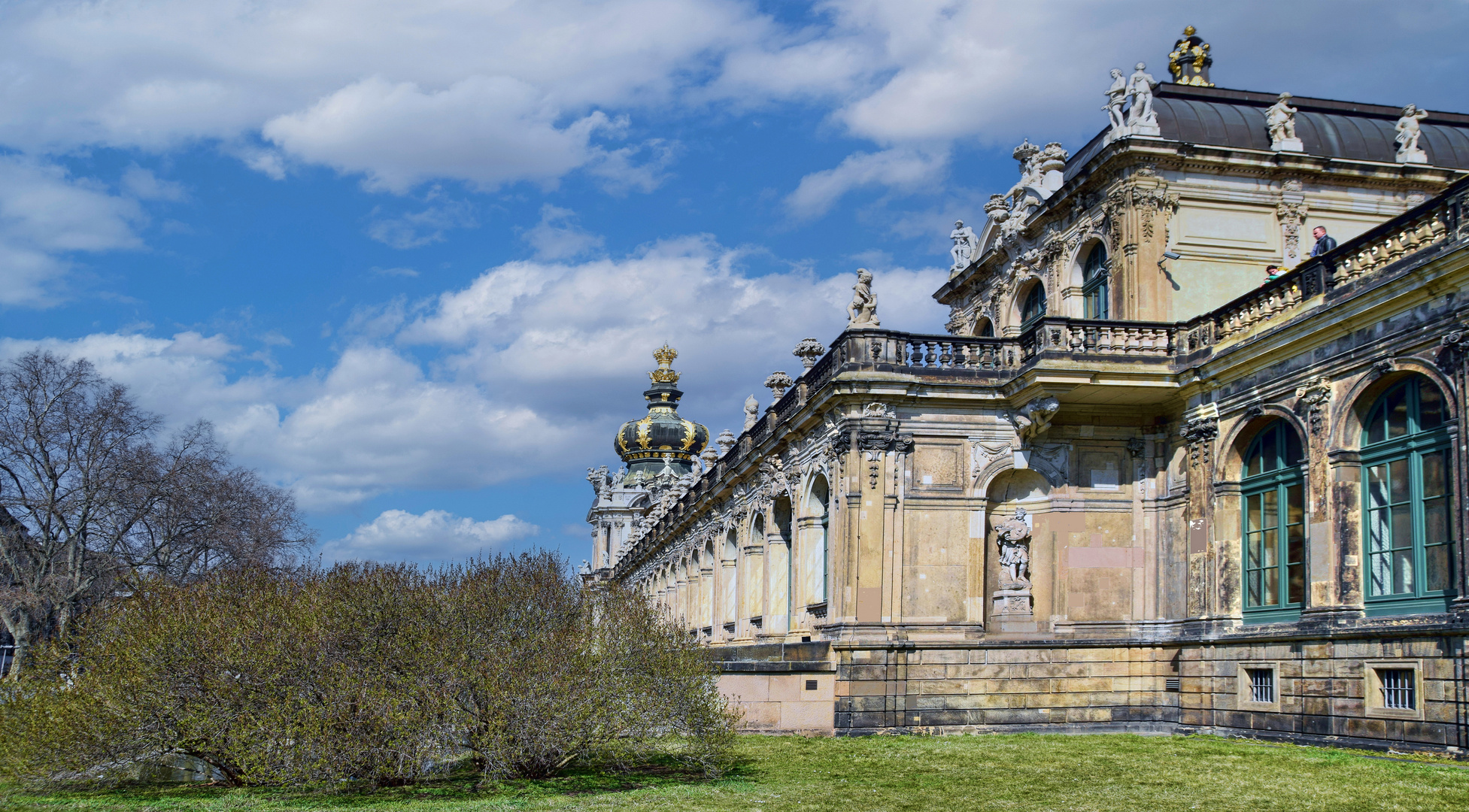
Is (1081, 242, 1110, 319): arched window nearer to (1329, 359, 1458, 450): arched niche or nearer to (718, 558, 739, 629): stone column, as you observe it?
(1329, 359, 1458, 450): arched niche

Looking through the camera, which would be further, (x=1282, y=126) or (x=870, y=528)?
(x=1282, y=126)

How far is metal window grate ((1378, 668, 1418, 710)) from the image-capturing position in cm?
1702

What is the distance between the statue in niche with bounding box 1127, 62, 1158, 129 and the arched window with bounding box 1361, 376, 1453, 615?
30.5 feet

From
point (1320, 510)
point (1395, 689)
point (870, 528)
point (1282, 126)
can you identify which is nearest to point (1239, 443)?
point (1320, 510)

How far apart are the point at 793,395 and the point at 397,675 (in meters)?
15.3

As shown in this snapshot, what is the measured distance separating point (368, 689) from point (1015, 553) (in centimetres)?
1363

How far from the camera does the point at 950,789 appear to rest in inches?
569

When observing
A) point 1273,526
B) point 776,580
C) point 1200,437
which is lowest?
point 776,580

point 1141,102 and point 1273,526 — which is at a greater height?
point 1141,102

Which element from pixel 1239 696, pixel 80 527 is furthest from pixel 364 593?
pixel 80 527

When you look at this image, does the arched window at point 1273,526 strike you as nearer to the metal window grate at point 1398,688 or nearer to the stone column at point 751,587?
the metal window grate at point 1398,688

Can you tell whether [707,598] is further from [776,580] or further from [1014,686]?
[1014,686]

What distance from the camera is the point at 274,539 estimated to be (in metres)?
42.1

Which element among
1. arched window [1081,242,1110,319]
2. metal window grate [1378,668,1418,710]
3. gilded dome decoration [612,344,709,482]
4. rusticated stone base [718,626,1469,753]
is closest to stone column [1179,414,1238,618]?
rusticated stone base [718,626,1469,753]
